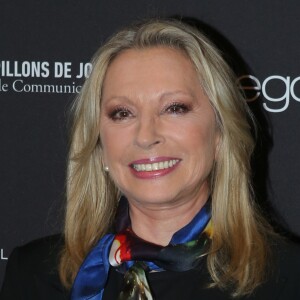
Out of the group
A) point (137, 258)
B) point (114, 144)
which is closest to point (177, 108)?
point (114, 144)

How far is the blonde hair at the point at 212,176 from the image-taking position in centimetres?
173

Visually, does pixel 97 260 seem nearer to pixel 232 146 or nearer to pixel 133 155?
pixel 133 155

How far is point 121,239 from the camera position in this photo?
1.83 m

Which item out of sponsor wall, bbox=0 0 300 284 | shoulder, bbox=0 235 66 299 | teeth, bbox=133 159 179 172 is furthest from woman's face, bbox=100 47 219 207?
sponsor wall, bbox=0 0 300 284

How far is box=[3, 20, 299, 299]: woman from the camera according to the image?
67.1 inches

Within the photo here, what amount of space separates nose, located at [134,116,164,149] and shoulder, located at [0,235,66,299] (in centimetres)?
47

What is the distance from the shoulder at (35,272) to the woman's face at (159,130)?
33cm

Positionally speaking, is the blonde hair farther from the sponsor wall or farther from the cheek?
the sponsor wall

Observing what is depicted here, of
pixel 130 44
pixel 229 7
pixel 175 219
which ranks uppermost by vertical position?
pixel 229 7

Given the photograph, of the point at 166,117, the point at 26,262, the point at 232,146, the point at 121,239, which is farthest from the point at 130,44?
the point at 26,262

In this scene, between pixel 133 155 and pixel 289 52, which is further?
pixel 289 52

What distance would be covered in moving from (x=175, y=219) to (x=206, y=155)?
0.63 feet

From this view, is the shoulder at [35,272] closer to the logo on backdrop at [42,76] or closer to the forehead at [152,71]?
the forehead at [152,71]

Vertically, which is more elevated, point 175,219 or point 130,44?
point 130,44
